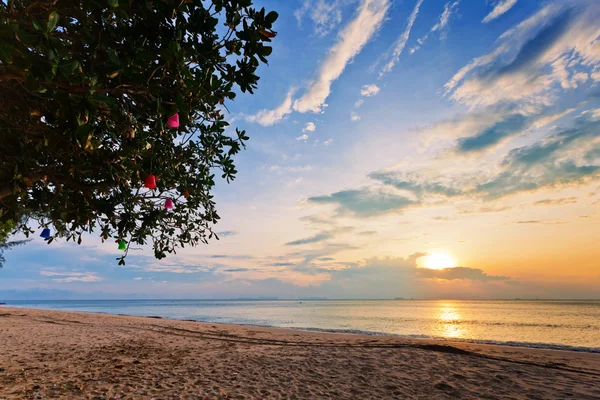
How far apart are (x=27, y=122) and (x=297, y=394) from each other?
20.3 ft

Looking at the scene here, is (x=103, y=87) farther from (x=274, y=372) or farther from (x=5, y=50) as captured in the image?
(x=274, y=372)

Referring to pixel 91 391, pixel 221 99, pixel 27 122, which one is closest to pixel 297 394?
pixel 91 391

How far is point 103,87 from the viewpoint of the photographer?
3.56 meters

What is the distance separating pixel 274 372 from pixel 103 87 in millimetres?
7191

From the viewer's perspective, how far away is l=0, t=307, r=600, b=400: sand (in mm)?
6203

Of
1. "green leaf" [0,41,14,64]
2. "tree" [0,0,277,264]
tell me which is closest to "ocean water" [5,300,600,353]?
"tree" [0,0,277,264]

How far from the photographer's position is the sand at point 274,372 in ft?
20.4

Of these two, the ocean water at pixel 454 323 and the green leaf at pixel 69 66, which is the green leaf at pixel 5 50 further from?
the ocean water at pixel 454 323

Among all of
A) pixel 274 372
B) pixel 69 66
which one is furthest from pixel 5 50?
pixel 274 372

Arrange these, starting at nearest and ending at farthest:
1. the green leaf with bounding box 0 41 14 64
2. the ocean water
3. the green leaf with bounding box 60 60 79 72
→ 1. the green leaf with bounding box 0 41 14 64
2. the green leaf with bounding box 60 60 79 72
3. the ocean water

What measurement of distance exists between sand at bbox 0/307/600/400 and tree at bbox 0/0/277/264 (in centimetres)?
345

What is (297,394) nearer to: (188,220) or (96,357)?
(188,220)

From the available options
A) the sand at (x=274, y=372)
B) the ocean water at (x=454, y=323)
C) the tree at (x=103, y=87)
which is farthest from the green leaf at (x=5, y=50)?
the ocean water at (x=454, y=323)

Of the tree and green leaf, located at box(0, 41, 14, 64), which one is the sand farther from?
green leaf, located at box(0, 41, 14, 64)
